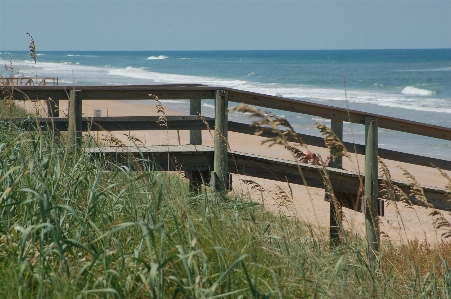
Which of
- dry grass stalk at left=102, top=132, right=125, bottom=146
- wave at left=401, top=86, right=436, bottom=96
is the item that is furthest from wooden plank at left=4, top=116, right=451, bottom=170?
wave at left=401, top=86, right=436, bottom=96

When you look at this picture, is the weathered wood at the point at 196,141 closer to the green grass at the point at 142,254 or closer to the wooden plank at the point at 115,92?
the wooden plank at the point at 115,92

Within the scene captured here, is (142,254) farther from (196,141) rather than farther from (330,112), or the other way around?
(196,141)

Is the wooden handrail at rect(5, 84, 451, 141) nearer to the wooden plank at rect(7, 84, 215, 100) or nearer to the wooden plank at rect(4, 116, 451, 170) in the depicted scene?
the wooden plank at rect(7, 84, 215, 100)

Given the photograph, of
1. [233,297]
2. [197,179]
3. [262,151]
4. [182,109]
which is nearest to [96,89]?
[197,179]

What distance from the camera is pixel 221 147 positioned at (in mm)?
6207

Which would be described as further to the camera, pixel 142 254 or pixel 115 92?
pixel 115 92

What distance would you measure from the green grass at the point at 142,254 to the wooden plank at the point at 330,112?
2.26 m

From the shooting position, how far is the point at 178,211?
142 inches

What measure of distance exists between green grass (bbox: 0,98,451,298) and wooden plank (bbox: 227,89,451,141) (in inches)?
89.0

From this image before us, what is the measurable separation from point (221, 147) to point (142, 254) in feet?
10.5

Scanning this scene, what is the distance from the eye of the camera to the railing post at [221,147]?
6.14 meters

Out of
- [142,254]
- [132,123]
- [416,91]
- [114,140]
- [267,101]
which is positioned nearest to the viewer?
[142,254]

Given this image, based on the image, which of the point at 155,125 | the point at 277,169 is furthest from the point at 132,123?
the point at 277,169

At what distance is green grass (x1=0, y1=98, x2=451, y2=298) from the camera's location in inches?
102
